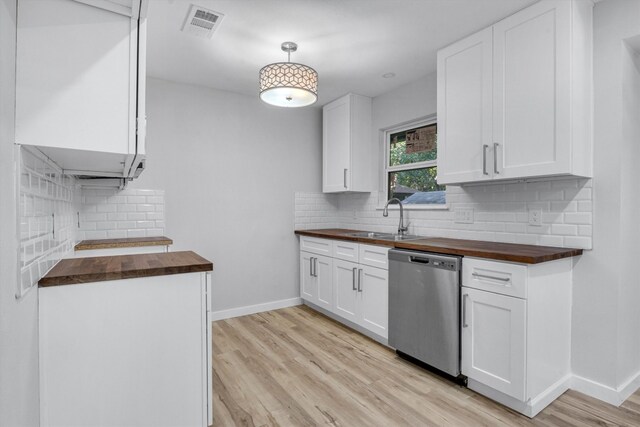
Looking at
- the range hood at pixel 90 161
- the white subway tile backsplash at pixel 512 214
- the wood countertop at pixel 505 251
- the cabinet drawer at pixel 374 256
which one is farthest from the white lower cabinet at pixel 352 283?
the range hood at pixel 90 161

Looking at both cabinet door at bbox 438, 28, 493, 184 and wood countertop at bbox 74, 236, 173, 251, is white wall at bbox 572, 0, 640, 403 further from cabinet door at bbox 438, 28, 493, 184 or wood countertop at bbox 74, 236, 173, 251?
wood countertop at bbox 74, 236, 173, 251

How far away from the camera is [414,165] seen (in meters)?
3.52

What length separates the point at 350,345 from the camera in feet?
9.48

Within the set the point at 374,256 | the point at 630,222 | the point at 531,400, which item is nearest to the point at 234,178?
the point at 374,256

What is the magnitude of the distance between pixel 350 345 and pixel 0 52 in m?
2.73

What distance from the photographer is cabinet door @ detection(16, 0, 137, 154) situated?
3.84 ft

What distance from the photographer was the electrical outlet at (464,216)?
2838mm

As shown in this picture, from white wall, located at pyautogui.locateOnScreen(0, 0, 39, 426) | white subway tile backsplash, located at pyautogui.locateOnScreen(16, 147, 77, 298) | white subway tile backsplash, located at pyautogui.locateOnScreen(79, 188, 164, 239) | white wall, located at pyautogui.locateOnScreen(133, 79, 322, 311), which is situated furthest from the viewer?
white wall, located at pyautogui.locateOnScreen(133, 79, 322, 311)

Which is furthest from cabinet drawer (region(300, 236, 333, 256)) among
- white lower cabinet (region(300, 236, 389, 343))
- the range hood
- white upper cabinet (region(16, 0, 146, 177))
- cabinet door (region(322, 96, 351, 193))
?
white upper cabinet (region(16, 0, 146, 177))

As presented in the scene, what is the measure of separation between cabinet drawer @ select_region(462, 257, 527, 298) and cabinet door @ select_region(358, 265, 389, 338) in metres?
0.74

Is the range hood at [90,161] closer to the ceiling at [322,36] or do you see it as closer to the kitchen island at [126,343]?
the kitchen island at [126,343]

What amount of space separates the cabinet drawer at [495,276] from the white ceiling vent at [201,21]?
225 cm

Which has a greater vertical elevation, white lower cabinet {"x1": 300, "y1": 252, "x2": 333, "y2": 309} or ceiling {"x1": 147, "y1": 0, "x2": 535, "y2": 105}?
ceiling {"x1": 147, "y1": 0, "x2": 535, "y2": 105}

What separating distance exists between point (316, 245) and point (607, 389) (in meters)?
2.53
